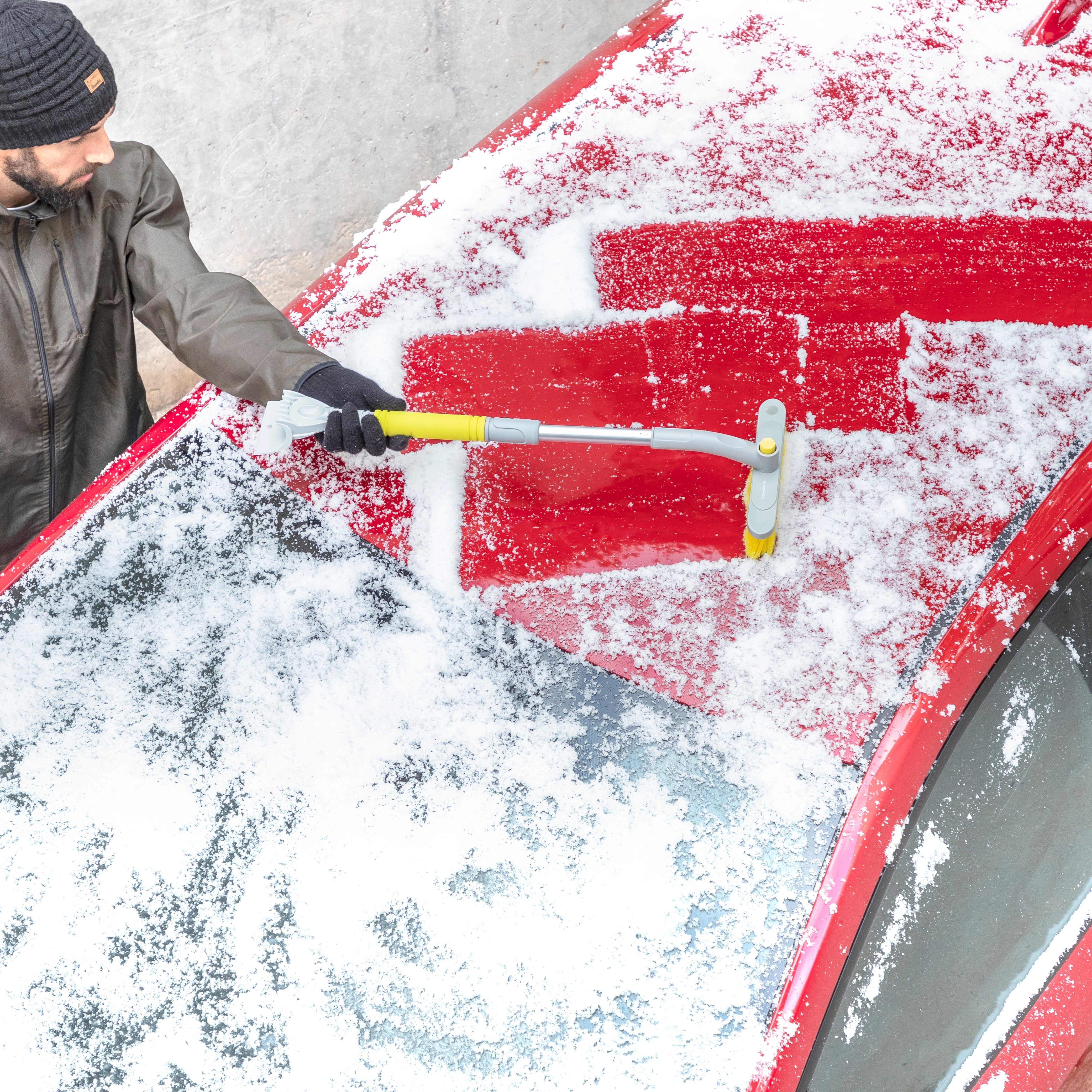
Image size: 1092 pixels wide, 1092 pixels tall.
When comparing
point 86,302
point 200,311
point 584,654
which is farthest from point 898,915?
point 86,302

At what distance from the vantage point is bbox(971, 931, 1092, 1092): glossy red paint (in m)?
1.38

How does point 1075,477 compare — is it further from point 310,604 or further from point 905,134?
point 310,604

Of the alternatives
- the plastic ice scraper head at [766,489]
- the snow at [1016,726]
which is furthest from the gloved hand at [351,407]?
the snow at [1016,726]

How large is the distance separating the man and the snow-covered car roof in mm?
107

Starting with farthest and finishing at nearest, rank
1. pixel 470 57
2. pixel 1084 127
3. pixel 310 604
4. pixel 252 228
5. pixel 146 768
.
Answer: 1. pixel 470 57
2. pixel 252 228
3. pixel 1084 127
4. pixel 310 604
5. pixel 146 768

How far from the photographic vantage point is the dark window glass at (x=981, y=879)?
4.47 ft

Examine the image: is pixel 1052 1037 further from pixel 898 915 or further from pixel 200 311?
pixel 200 311

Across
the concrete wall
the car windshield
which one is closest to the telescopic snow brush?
the car windshield

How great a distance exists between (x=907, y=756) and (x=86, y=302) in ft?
4.99

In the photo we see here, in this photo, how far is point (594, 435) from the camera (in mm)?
1542

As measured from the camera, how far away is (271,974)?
1.34m

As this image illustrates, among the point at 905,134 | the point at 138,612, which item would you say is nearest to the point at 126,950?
the point at 138,612

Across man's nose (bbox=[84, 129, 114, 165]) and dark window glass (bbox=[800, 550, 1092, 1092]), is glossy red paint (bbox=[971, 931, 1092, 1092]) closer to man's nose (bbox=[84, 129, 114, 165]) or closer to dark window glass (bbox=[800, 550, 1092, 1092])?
dark window glass (bbox=[800, 550, 1092, 1092])

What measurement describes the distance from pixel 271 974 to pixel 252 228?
251 centimetres
